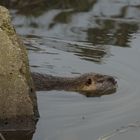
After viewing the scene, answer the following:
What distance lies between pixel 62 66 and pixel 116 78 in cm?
99

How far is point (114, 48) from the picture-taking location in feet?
37.8

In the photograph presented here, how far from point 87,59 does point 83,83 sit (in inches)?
60.1

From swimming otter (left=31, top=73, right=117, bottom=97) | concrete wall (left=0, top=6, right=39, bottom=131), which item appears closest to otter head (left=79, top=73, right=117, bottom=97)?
swimming otter (left=31, top=73, right=117, bottom=97)

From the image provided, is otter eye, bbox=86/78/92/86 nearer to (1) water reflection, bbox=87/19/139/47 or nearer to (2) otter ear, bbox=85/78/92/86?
(2) otter ear, bbox=85/78/92/86

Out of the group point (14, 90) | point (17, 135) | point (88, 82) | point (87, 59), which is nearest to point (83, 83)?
point (88, 82)

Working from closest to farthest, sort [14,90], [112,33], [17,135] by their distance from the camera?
[17,135] < [14,90] < [112,33]

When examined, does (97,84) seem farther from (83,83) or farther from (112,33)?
(112,33)

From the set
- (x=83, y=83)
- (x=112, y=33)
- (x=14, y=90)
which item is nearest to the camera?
(x=14, y=90)

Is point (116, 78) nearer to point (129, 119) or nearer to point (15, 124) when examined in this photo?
point (129, 119)

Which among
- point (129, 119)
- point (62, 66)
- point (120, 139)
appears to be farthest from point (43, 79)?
point (120, 139)

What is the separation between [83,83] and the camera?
30.3 feet

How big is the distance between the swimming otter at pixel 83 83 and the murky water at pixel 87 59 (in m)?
0.16

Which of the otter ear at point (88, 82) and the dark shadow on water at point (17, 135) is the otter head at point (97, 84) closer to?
the otter ear at point (88, 82)

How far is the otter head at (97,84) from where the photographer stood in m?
9.20
